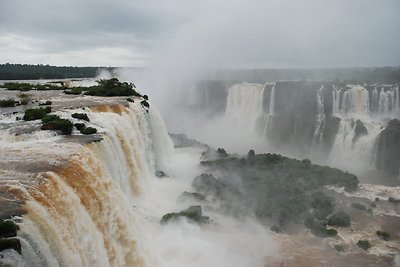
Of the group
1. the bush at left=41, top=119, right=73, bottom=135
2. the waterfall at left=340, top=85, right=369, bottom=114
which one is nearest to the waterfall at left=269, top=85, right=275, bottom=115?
the waterfall at left=340, top=85, right=369, bottom=114

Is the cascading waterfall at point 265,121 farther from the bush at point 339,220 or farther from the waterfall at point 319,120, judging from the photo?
the bush at point 339,220

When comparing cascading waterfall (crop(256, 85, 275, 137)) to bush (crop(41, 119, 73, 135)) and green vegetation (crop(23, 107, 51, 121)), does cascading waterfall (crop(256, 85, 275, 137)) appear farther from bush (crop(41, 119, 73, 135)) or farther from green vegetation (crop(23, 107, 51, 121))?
bush (crop(41, 119, 73, 135))

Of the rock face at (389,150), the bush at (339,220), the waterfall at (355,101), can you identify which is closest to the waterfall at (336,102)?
the waterfall at (355,101)

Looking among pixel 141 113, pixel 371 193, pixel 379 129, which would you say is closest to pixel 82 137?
pixel 141 113

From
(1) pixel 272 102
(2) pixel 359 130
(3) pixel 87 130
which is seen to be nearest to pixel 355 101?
(2) pixel 359 130

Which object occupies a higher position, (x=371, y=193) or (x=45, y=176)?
(x=45, y=176)

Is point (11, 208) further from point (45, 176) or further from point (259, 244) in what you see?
point (259, 244)
